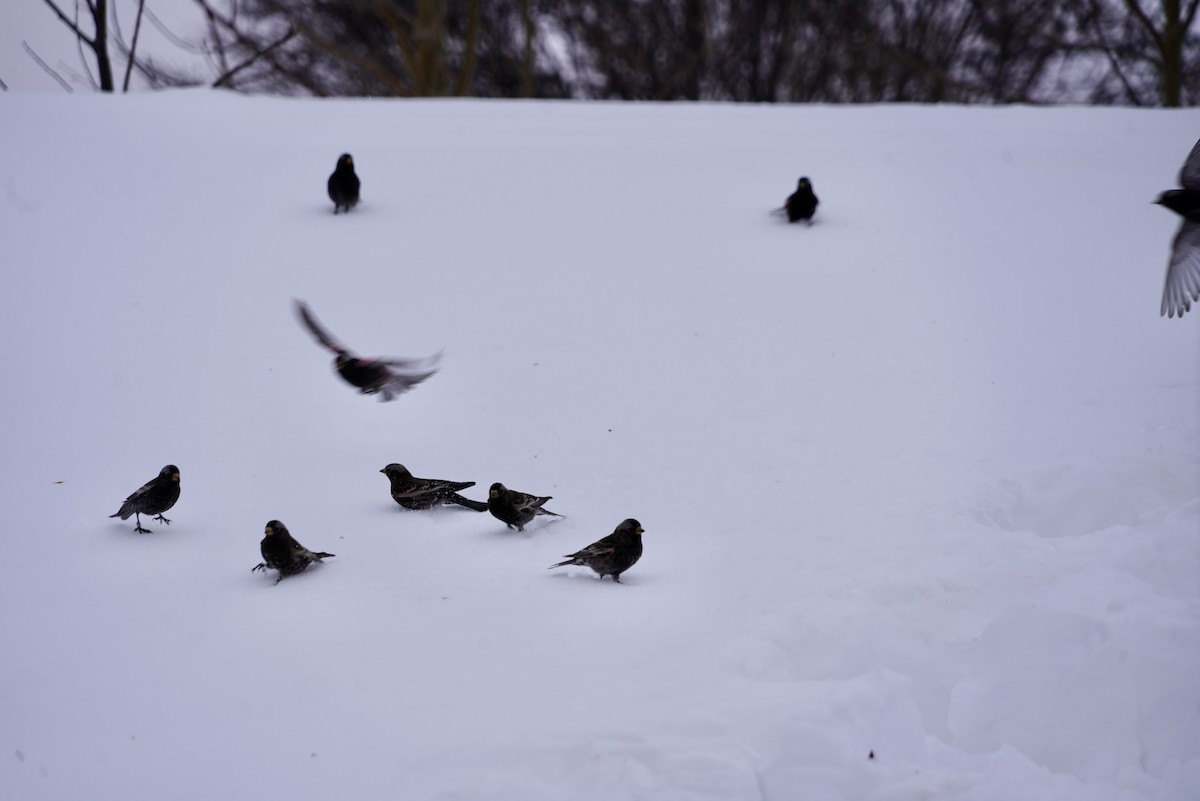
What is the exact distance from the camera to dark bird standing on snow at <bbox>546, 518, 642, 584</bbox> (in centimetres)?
522

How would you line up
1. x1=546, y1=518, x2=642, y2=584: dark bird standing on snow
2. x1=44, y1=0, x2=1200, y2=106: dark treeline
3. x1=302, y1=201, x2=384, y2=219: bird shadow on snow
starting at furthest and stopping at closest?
→ x1=44, y1=0, x2=1200, y2=106: dark treeline, x1=302, y1=201, x2=384, y2=219: bird shadow on snow, x1=546, y1=518, x2=642, y2=584: dark bird standing on snow

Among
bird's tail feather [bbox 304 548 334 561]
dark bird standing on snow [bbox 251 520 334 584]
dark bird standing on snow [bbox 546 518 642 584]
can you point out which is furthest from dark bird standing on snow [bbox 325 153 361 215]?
dark bird standing on snow [bbox 546 518 642 584]

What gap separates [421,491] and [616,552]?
1595 millimetres

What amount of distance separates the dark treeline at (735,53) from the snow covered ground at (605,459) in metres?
13.3

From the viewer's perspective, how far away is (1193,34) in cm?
2422

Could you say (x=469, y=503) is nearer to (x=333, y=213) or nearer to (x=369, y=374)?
(x=369, y=374)

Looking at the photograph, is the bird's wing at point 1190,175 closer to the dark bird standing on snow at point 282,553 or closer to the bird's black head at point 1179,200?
the bird's black head at point 1179,200

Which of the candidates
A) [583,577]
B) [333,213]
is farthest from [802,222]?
[583,577]

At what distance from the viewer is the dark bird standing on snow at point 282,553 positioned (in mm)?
5230

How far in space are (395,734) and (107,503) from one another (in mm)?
3418

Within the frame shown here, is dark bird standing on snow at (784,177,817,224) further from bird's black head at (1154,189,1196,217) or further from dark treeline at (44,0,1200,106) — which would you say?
dark treeline at (44,0,1200,106)

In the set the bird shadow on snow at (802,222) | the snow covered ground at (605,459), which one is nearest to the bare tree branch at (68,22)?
the snow covered ground at (605,459)

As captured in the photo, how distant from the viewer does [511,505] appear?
5.86 meters

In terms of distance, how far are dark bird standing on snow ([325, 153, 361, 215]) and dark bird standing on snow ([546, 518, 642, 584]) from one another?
7.30 m
